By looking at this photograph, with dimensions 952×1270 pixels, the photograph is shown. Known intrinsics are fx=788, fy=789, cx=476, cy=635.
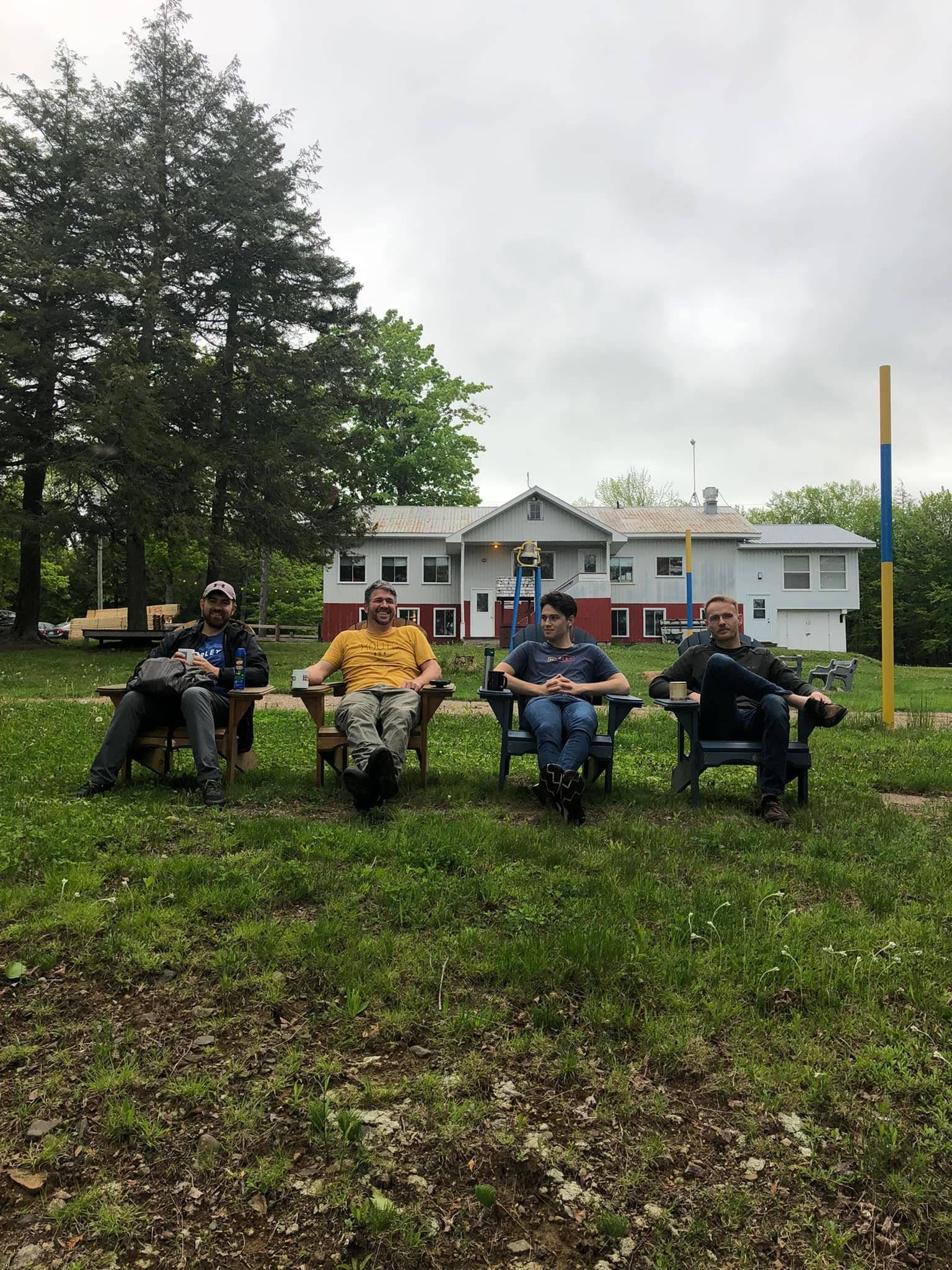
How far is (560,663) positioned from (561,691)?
340 mm

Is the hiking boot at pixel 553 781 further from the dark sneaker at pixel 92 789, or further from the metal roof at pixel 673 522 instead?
the metal roof at pixel 673 522

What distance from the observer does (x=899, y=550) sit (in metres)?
44.4

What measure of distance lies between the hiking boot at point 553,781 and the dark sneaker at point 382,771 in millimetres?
823

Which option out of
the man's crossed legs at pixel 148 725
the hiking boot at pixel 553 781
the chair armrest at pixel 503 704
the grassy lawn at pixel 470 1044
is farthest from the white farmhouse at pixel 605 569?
the grassy lawn at pixel 470 1044

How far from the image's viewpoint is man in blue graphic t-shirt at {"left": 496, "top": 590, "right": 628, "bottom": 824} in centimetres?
433

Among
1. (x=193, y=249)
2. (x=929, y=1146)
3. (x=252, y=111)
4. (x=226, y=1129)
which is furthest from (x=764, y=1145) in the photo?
(x=252, y=111)

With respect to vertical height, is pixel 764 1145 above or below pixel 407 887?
below

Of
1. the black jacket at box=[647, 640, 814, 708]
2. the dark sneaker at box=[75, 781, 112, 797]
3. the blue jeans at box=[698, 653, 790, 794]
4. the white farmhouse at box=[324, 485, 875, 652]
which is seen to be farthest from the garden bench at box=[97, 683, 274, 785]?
the white farmhouse at box=[324, 485, 875, 652]

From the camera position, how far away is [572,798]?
14.0 ft

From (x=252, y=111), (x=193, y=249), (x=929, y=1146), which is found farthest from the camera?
(x=252, y=111)

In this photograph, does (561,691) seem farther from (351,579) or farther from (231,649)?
(351,579)

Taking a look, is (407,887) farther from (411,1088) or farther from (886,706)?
(886,706)

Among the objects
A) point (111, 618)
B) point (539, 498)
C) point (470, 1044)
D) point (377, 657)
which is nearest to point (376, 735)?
point (377, 657)

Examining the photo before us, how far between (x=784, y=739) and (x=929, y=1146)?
283 cm
